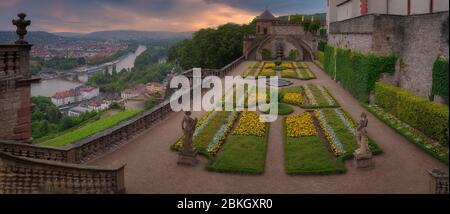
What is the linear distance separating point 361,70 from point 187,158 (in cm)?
1646

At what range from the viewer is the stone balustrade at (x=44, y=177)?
34.4ft

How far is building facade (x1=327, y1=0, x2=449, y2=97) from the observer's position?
20562mm

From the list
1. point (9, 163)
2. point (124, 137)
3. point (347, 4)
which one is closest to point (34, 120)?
point (124, 137)

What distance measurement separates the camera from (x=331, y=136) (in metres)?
18.5

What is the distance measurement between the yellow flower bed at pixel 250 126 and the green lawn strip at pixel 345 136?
3.56 metres

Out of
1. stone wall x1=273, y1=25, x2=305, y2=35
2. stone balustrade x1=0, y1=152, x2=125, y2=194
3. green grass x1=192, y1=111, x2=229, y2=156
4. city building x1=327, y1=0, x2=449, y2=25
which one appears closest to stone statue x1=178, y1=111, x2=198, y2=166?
green grass x1=192, y1=111, x2=229, y2=156

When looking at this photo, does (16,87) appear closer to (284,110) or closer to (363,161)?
(363,161)

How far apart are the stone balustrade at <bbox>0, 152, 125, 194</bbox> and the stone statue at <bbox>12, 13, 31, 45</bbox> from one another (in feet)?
12.0

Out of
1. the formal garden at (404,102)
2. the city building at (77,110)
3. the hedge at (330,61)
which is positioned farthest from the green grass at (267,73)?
the city building at (77,110)

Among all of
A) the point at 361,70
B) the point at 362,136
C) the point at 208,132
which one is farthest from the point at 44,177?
the point at 361,70

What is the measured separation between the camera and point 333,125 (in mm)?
20594

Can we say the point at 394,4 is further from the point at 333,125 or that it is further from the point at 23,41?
the point at 23,41

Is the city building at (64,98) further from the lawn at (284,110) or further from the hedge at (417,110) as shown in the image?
the hedge at (417,110)

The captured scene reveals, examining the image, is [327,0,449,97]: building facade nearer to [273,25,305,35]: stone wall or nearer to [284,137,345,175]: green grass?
[284,137,345,175]: green grass
